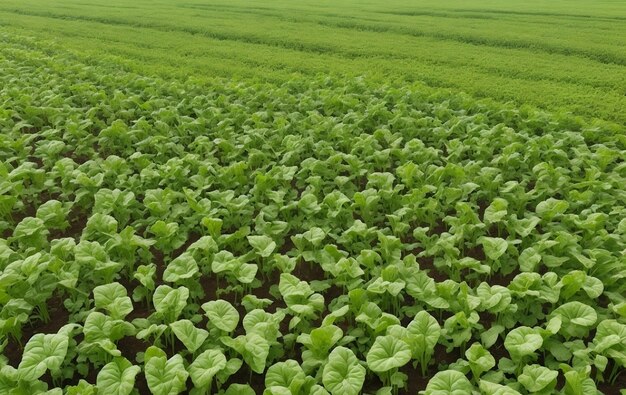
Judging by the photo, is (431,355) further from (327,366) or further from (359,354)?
(327,366)

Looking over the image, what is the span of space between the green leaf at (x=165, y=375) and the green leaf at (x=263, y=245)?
1.79 metres

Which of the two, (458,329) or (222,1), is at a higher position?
(222,1)

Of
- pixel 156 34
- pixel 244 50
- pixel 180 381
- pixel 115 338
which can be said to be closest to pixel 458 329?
pixel 180 381

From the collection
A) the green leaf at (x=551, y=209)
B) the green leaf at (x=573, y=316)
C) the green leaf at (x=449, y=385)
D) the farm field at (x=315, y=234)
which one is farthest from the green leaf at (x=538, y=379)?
the green leaf at (x=551, y=209)

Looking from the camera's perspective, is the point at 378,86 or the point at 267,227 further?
the point at 378,86

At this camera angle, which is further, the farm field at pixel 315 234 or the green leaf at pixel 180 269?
the green leaf at pixel 180 269

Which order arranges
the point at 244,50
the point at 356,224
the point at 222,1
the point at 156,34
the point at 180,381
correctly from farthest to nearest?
the point at 222,1
the point at 156,34
the point at 244,50
the point at 356,224
the point at 180,381

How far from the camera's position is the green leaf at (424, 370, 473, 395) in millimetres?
3840

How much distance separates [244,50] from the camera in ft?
59.8

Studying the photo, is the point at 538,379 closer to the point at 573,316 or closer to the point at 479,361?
the point at 479,361

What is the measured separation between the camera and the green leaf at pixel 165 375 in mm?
3943

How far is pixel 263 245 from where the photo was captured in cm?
590

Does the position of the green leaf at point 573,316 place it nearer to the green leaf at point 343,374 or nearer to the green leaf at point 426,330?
the green leaf at point 426,330

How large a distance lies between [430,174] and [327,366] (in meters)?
4.17
